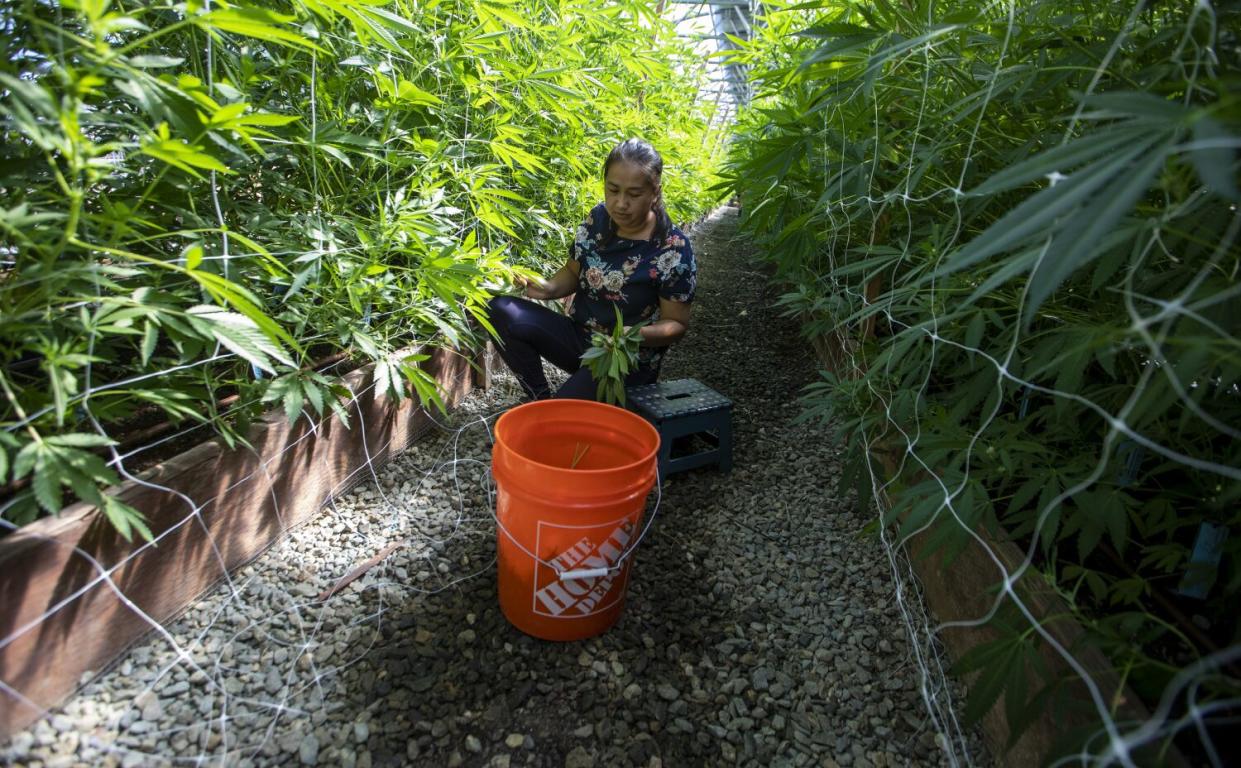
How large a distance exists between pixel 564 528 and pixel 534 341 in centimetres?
92

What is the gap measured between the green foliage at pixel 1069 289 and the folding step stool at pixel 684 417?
33cm

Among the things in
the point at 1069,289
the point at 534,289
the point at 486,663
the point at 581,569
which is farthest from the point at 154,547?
the point at 1069,289

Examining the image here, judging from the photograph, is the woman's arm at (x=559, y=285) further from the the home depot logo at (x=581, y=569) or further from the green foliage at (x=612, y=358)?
the the home depot logo at (x=581, y=569)

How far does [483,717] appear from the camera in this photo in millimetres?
976

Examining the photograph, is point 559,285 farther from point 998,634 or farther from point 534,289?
point 998,634

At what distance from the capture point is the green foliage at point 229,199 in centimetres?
75

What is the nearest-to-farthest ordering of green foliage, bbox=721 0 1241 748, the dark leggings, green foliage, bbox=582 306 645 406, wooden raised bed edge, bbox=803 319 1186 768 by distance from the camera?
1. green foliage, bbox=721 0 1241 748
2. wooden raised bed edge, bbox=803 319 1186 768
3. green foliage, bbox=582 306 645 406
4. the dark leggings

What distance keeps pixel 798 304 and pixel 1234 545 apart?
1502 millimetres

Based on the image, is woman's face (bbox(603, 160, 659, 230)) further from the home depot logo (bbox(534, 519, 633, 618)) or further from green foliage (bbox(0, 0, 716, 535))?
the home depot logo (bbox(534, 519, 633, 618))

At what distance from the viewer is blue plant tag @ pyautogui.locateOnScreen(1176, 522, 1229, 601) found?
0.80 metres

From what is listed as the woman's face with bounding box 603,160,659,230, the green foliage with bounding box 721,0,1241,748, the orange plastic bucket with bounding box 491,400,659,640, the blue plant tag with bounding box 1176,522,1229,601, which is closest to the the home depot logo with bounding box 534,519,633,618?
the orange plastic bucket with bounding box 491,400,659,640

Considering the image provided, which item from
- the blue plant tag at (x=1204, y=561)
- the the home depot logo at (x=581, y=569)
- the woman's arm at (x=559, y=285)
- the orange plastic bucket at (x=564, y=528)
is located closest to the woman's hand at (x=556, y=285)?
the woman's arm at (x=559, y=285)

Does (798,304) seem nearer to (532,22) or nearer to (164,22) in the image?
(532,22)

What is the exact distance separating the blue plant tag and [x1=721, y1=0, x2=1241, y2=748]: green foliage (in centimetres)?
2
